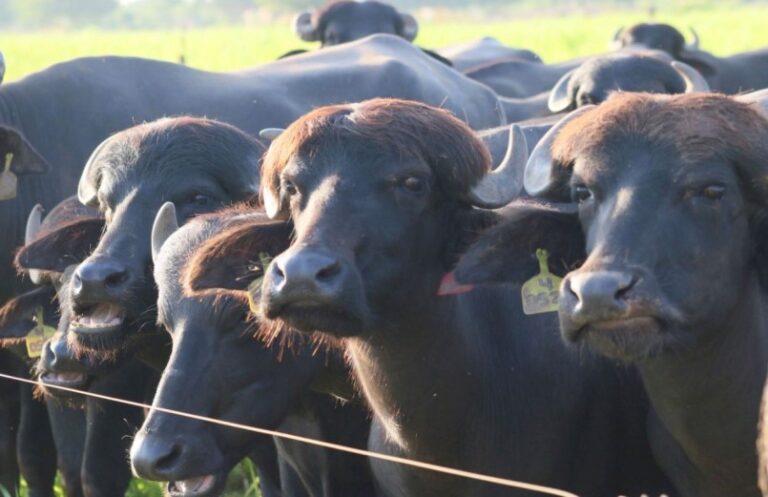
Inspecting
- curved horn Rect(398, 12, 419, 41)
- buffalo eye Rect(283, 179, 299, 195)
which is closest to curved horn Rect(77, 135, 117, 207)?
buffalo eye Rect(283, 179, 299, 195)

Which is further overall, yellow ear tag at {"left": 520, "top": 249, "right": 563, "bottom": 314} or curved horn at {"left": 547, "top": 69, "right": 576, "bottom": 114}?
curved horn at {"left": 547, "top": 69, "right": 576, "bottom": 114}

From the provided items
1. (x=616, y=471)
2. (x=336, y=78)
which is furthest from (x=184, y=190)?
(x=336, y=78)

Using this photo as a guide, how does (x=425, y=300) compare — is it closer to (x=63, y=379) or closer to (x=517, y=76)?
(x=63, y=379)

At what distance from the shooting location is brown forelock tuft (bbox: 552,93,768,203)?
4.23m

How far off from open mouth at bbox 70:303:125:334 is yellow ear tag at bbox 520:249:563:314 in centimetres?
155

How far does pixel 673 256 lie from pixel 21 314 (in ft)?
10.1

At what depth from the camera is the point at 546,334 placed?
200 inches

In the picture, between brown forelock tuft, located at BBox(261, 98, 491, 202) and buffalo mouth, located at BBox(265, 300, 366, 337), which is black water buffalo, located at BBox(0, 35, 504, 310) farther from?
buffalo mouth, located at BBox(265, 300, 366, 337)

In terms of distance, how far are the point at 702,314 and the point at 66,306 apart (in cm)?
249

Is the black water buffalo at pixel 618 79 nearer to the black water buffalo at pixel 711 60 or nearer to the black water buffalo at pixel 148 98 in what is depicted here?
the black water buffalo at pixel 148 98

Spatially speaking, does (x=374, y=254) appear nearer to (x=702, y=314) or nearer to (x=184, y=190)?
(x=702, y=314)

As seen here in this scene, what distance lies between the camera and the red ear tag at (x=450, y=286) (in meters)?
4.52

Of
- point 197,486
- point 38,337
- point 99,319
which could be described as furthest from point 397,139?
point 38,337

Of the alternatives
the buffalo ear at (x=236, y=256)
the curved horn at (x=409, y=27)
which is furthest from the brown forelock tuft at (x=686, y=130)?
the curved horn at (x=409, y=27)
